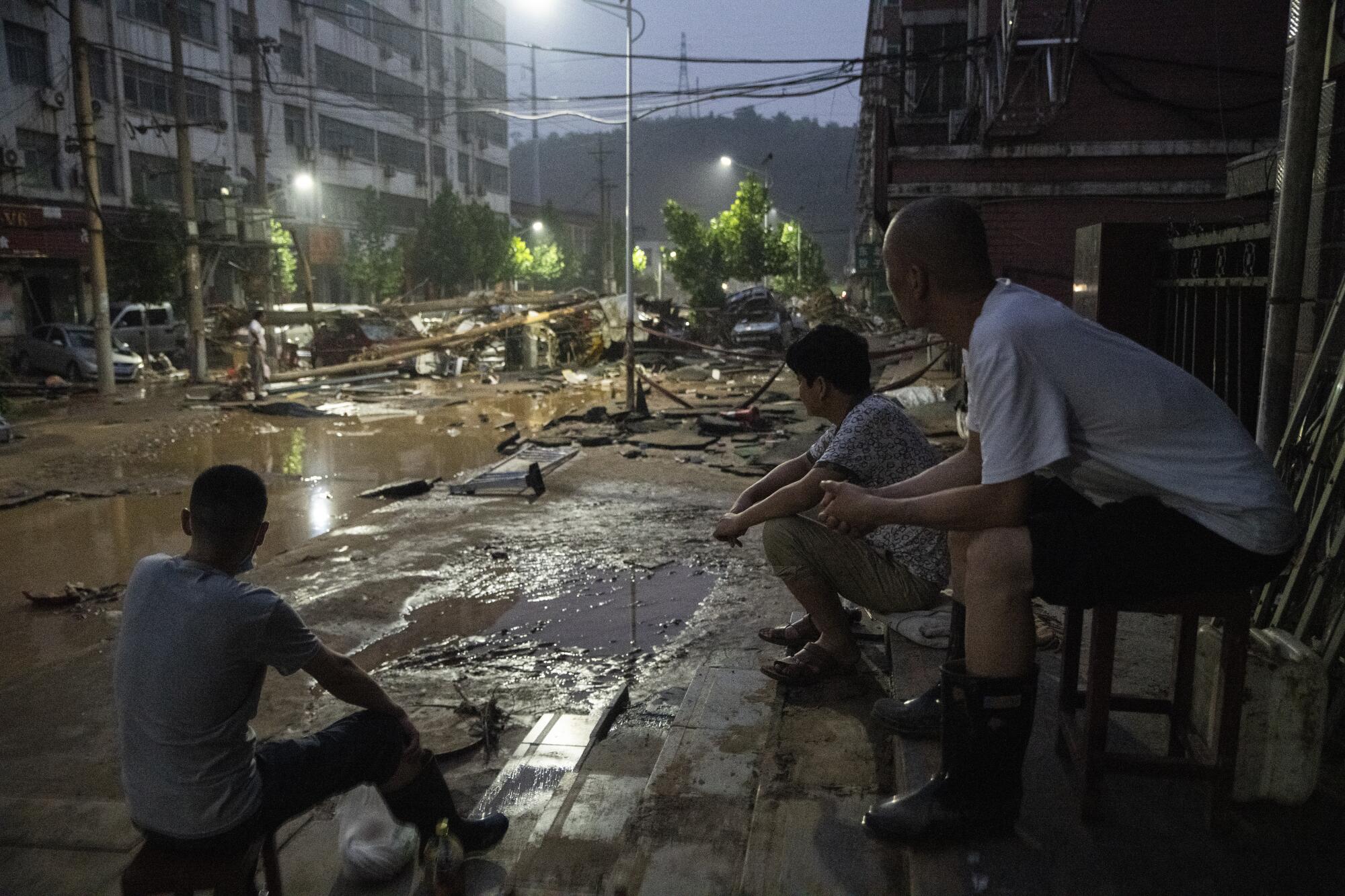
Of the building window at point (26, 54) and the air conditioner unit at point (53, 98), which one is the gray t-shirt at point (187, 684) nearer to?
the building window at point (26, 54)

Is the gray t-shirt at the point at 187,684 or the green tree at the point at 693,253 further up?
the green tree at the point at 693,253

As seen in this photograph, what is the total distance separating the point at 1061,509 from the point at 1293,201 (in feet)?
7.50

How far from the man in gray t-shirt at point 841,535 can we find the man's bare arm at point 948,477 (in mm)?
630

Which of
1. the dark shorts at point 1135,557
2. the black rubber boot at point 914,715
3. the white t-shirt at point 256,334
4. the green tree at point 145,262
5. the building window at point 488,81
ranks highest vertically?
the building window at point 488,81

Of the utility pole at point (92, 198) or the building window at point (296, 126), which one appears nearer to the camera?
the utility pole at point (92, 198)

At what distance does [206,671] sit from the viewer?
7.88ft

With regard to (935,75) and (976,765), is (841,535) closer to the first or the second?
(976,765)

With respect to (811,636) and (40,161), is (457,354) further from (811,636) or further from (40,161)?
(811,636)

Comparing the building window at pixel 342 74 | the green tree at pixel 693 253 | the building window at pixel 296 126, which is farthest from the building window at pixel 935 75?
the building window at pixel 342 74

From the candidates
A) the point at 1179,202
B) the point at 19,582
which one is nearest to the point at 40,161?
the point at 19,582

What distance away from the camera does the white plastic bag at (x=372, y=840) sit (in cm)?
287

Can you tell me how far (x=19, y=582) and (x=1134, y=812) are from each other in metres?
7.97

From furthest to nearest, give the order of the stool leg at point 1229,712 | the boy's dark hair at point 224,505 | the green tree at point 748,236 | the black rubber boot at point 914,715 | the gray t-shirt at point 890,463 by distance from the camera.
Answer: the green tree at point 748,236 → the gray t-shirt at point 890,463 → the black rubber boot at point 914,715 → the boy's dark hair at point 224,505 → the stool leg at point 1229,712

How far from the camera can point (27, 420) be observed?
675 inches
